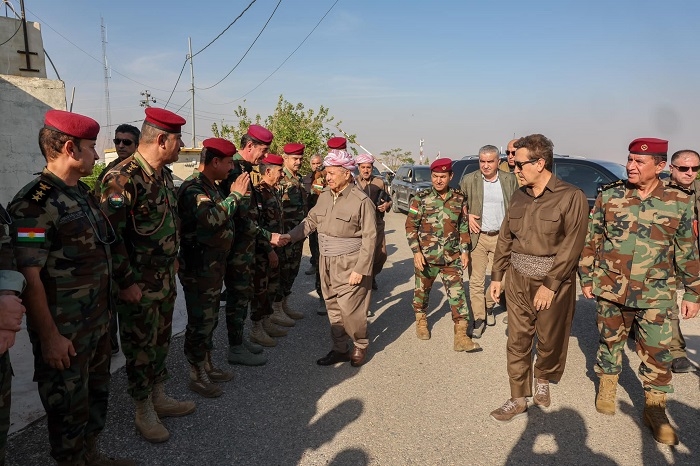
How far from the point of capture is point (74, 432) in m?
2.38

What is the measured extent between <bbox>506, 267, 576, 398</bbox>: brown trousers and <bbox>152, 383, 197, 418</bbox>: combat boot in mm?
2493

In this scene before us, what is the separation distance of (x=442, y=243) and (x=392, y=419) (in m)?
2.13

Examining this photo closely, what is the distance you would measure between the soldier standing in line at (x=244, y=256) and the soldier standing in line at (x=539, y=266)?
7.16ft

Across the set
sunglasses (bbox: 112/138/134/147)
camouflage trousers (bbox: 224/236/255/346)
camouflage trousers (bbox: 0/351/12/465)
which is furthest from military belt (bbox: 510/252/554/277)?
sunglasses (bbox: 112/138/134/147)

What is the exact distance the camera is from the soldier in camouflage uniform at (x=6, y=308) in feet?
5.71

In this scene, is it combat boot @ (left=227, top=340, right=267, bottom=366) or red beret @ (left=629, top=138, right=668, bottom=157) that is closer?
red beret @ (left=629, top=138, right=668, bottom=157)

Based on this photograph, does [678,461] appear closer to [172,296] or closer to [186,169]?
[172,296]

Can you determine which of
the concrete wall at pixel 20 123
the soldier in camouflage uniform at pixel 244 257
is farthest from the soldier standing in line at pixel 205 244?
the concrete wall at pixel 20 123

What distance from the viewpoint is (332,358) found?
438cm

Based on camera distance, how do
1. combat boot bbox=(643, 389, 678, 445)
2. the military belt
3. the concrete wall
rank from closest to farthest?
combat boot bbox=(643, 389, 678, 445) < the military belt < the concrete wall

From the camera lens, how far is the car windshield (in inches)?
615

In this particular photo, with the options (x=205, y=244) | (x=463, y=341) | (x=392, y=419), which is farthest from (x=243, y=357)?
(x=463, y=341)

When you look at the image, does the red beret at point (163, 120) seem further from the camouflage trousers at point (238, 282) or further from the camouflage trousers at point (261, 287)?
the camouflage trousers at point (261, 287)

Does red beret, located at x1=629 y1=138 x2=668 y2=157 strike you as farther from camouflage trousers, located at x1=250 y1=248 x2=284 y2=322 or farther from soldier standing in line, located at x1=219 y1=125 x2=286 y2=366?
camouflage trousers, located at x1=250 y1=248 x2=284 y2=322
